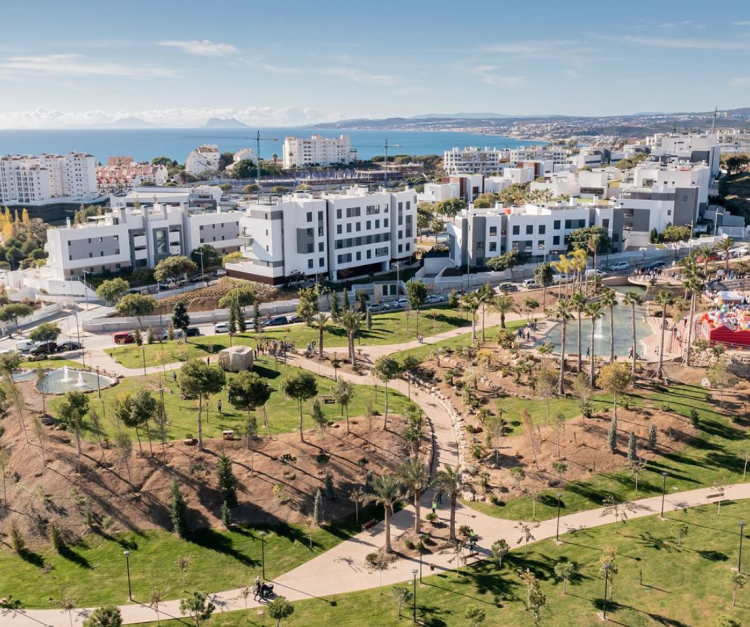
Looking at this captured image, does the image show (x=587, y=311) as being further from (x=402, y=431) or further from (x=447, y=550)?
(x=447, y=550)

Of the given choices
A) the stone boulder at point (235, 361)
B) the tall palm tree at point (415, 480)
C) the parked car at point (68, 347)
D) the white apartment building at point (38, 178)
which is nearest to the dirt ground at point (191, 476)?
the tall palm tree at point (415, 480)

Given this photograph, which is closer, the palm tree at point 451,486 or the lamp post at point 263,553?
the lamp post at point 263,553

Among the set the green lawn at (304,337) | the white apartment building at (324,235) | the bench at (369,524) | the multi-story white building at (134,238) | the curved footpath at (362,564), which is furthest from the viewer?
the multi-story white building at (134,238)

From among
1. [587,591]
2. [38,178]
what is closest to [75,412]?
[587,591]

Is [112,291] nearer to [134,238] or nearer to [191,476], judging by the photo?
[134,238]

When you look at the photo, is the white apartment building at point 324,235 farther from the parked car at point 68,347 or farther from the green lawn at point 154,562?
the green lawn at point 154,562

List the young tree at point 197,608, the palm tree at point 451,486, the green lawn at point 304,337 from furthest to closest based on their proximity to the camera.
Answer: the green lawn at point 304,337 < the palm tree at point 451,486 < the young tree at point 197,608

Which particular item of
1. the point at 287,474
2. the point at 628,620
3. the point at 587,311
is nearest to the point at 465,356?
the point at 587,311
